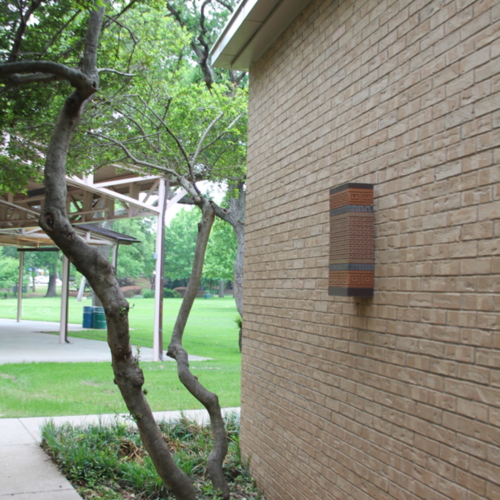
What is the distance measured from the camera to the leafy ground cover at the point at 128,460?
17.7 ft

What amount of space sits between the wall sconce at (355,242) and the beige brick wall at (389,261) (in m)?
0.06

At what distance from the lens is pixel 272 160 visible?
5.69 meters

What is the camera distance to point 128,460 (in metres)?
6.21

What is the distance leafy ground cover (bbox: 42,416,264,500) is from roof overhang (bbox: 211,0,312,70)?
404cm

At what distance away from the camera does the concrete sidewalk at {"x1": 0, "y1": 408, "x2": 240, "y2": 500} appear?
512 cm

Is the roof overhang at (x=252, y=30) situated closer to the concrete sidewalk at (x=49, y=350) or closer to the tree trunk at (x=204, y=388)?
the tree trunk at (x=204, y=388)

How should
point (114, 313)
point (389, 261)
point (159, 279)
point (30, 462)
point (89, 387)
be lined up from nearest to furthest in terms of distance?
point (389, 261) < point (114, 313) < point (30, 462) < point (89, 387) < point (159, 279)

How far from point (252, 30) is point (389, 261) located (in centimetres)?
300

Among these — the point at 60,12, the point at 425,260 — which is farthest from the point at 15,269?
the point at 425,260

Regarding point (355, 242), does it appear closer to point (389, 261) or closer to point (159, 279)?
Result: point (389, 261)

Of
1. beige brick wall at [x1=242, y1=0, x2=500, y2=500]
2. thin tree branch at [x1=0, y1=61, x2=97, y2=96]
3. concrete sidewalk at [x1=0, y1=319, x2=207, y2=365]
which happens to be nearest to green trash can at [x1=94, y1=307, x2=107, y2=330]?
concrete sidewalk at [x1=0, y1=319, x2=207, y2=365]

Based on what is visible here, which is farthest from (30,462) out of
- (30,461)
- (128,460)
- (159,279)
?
(159,279)

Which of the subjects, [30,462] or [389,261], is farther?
[30,462]

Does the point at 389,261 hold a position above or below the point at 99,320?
above
